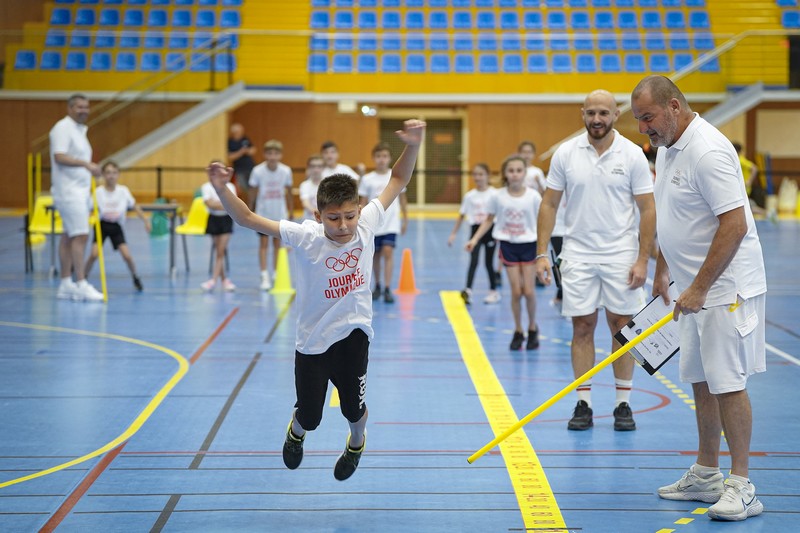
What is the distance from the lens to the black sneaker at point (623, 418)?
6.38 m

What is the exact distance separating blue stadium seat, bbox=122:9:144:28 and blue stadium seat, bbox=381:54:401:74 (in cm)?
665

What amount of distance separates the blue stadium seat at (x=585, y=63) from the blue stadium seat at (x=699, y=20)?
3.37 metres

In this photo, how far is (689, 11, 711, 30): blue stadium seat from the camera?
2764 centimetres

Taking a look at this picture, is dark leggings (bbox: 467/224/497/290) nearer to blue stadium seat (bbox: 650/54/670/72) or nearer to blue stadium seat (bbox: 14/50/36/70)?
blue stadium seat (bbox: 650/54/670/72)

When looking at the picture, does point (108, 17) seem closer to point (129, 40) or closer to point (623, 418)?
point (129, 40)

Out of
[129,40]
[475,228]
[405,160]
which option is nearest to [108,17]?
[129,40]

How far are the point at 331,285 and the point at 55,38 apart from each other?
75.0 feet

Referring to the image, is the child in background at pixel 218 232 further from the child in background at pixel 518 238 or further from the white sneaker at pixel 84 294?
the child in background at pixel 518 238

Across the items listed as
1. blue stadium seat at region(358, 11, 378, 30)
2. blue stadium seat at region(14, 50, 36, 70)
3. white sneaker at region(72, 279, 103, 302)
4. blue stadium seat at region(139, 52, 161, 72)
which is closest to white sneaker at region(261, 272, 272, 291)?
white sneaker at region(72, 279, 103, 302)

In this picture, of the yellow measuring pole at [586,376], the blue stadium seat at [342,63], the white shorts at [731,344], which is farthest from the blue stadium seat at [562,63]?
the white shorts at [731,344]

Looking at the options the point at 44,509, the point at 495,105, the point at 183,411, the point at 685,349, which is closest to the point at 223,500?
the point at 44,509

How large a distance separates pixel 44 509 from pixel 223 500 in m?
0.83

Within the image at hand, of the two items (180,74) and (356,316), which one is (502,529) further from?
(180,74)

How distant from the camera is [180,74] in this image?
78.8ft
